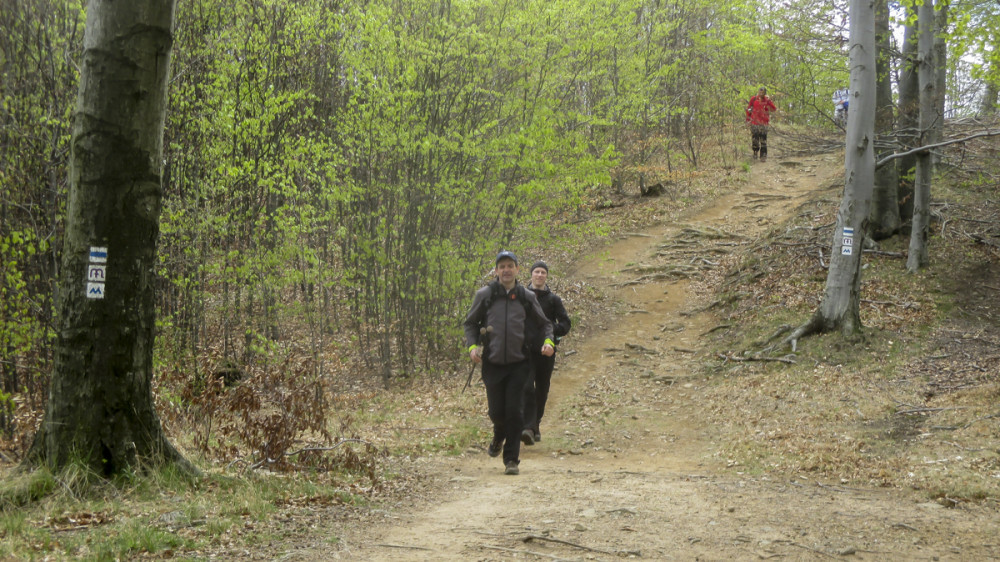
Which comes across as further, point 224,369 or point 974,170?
point 974,170

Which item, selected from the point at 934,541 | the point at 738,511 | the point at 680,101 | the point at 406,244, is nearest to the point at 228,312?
the point at 406,244

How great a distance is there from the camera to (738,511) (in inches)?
219

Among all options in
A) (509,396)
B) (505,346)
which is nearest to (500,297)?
(505,346)

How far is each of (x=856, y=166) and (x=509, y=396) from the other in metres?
7.05

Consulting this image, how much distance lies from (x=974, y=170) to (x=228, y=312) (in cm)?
1459

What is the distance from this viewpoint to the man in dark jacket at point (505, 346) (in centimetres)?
739

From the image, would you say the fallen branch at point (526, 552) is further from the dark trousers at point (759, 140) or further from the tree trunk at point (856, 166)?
the dark trousers at point (759, 140)

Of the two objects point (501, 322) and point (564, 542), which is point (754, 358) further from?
point (564, 542)

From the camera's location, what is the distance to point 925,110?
12.8 meters

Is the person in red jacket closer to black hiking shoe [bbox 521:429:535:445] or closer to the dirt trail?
the dirt trail

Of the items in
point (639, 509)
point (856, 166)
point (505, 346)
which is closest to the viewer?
point (639, 509)

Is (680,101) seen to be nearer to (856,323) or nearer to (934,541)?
(856,323)

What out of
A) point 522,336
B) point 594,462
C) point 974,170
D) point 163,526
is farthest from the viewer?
point 974,170

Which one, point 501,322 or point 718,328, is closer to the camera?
point 501,322
